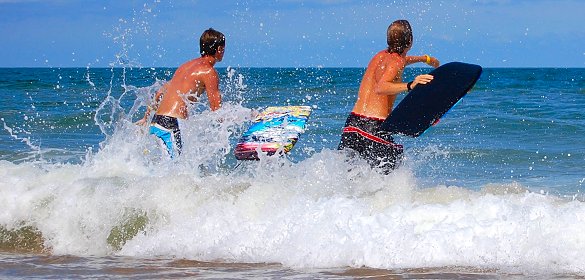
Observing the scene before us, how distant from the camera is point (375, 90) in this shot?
19.3ft

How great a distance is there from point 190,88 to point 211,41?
0.41 m

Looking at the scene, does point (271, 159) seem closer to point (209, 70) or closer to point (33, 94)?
point (209, 70)

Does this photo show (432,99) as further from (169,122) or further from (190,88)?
(169,122)

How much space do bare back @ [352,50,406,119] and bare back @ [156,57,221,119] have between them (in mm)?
1163

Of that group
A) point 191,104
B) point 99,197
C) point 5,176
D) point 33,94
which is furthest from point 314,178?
point 33,94

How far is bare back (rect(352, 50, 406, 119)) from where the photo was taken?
19.4 ft

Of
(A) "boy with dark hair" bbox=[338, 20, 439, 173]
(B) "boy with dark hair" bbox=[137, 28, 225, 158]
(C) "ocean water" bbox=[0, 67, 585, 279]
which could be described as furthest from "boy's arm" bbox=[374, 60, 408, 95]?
(B) "boy with dark hair" bbox=[137, 28, 225, 158]

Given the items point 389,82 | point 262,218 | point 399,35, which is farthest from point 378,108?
point 262,218

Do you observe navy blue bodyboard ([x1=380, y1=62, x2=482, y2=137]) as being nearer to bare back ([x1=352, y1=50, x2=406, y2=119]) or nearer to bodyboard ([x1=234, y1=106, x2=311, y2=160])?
bare back ([x1=352, y1=50, x2=406, y2=119])

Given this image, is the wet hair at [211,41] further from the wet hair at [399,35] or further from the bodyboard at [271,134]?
the wet hair at [399,35]

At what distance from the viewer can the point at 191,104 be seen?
21.9ft

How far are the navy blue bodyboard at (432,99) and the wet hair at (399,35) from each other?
32cm

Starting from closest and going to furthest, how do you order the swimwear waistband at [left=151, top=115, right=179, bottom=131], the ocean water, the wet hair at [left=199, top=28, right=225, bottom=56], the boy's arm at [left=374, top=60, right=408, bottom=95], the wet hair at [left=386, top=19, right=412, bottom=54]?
the ocean water → the boy's arm at [left=374, top=60, right=408, bottom=95] → the wet hair at [left=386, top=19, right=412, bottom=54] → the wet hair at [left=199, top=28, right=225, bottom=56] → the swimwear waistband at [left=151, top=115, right=179, bottom=131]

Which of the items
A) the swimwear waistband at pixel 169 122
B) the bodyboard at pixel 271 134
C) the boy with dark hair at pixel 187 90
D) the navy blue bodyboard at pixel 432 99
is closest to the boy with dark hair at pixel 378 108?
the navy blue bodyboard at pixel 432 99
